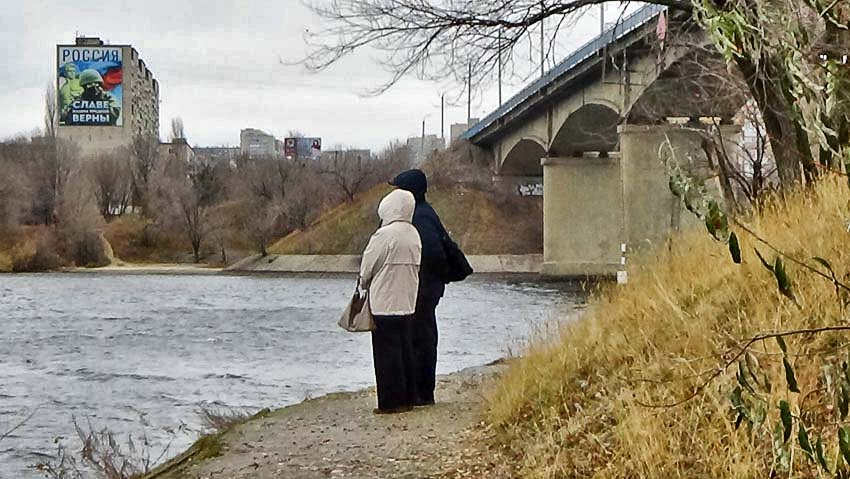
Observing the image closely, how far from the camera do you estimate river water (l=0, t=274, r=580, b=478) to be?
12852 mm

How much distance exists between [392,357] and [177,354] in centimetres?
1282

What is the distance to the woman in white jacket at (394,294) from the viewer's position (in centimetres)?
841

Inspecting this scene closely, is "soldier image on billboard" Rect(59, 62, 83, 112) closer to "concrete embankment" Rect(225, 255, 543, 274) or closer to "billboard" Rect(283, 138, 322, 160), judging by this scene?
"billboard" Rect(283, 138, 322, 160)

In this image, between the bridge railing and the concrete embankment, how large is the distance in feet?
26.6

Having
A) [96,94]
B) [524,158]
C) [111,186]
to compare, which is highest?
[96,94]

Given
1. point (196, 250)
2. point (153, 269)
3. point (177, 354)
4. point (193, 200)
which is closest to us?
point (177, 354)

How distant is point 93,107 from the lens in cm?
13488

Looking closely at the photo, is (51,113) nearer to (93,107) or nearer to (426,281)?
(93,107)

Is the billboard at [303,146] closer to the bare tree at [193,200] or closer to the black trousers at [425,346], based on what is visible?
the bare tree at [193,200]

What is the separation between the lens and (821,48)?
18.5ft

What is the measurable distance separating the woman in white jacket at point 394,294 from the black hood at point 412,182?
18cm

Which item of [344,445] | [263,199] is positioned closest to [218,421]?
[344,445]

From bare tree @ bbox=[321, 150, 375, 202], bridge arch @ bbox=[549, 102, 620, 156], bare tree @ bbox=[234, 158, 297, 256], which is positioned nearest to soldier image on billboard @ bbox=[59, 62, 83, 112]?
bare tree @ bbox=[234, 158, 297, 256]

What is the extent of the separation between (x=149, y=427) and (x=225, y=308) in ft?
73.9
